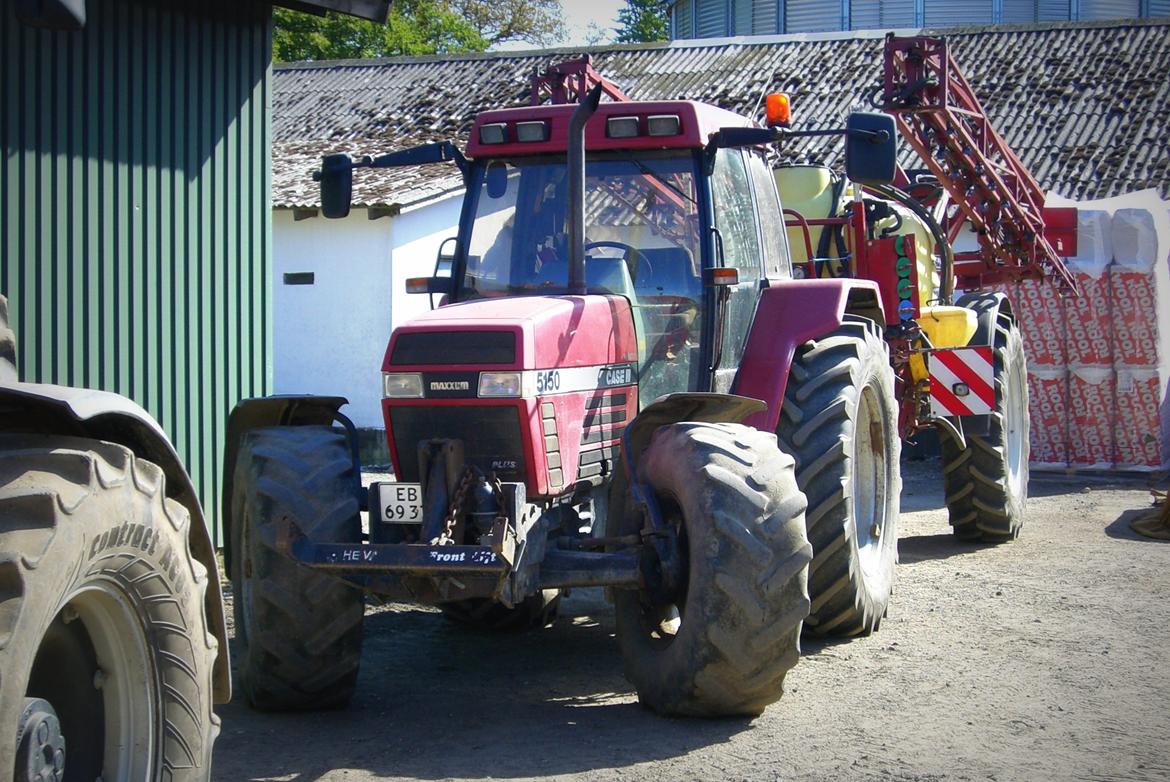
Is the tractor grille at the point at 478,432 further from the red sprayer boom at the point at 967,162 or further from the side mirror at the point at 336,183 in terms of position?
the red sprayer boom at the point at 967,162

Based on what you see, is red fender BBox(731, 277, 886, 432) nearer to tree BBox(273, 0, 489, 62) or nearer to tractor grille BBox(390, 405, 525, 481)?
tractor grille BBox(390, 405, 525, 481)

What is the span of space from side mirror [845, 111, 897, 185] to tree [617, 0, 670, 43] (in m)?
41.1

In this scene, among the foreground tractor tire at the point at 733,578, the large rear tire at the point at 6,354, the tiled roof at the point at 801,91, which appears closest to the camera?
the large rear tire at the point at 6,354

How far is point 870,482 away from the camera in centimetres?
780

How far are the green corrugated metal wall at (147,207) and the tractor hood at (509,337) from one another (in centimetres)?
347

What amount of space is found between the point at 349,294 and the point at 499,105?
18.2 feet

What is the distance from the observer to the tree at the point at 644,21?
46875mm

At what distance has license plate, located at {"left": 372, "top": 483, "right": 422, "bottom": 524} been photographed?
18.6 feet

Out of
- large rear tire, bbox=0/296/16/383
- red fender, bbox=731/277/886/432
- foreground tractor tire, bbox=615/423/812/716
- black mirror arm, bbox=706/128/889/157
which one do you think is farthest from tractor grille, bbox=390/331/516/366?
large rear tire, bbox=0/296/16/383

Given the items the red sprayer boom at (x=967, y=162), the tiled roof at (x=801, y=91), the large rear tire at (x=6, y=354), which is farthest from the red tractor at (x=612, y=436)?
the tiled roof at (x=801, y=91)

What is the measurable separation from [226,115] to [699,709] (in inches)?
238

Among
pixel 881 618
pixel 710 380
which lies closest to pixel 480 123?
pixel 710 380

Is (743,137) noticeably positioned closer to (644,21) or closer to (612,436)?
(612,436)

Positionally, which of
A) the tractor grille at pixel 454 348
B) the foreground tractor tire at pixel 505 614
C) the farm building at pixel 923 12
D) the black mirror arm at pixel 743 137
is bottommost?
the foreground tractor tire at pixel 505 614
